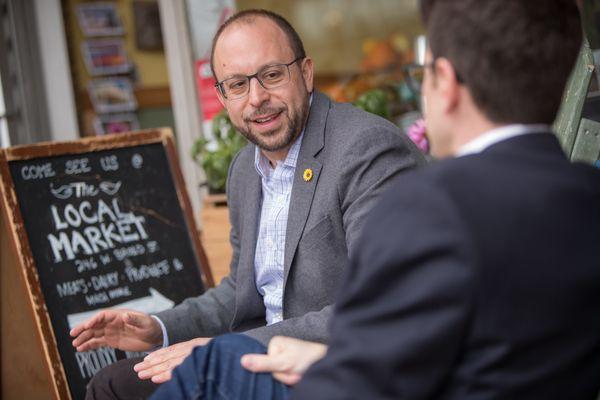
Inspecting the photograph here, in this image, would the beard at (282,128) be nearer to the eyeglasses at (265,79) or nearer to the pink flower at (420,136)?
the eyeglasses at (265,79)

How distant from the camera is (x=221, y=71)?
83.0 inches

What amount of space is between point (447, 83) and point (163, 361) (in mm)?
958

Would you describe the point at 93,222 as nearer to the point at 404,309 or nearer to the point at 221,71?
the point at 221,71

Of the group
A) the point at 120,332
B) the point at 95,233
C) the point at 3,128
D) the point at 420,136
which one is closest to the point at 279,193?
the point at 120,332

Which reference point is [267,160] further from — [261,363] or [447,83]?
[447,83]

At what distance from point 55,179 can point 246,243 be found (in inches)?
39.1

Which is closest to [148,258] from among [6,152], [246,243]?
[6,152]

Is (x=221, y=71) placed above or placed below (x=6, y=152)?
above

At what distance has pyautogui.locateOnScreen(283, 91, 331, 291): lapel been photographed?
1917 mm

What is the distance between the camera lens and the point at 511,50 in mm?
1040

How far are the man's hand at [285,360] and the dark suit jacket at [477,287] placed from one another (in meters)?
0.27

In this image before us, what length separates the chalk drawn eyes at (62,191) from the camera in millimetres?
2740

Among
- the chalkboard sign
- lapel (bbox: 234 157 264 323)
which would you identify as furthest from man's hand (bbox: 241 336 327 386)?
the chalkboard sign

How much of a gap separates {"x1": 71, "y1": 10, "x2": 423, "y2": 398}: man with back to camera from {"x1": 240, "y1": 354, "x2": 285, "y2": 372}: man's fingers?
1.35ft
